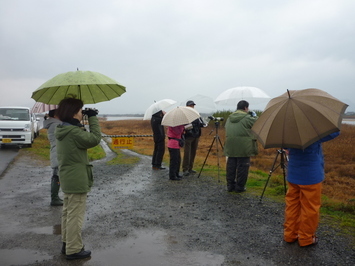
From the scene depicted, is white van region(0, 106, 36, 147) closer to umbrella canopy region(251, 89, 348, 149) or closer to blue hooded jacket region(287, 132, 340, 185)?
umbrella canopy region(251, 89, 348, 149)

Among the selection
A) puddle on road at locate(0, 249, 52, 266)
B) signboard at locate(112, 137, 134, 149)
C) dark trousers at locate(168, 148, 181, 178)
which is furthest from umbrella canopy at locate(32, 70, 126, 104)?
signboard at locate(112, 137, 134, 149)

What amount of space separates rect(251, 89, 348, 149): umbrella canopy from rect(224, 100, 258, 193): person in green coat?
105 inches

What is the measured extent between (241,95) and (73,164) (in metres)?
5.61

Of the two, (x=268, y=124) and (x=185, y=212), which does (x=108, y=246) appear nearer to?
(x=185, y=212)

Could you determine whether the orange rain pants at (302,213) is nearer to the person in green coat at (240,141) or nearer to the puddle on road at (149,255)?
the puddle on road at (149,255)

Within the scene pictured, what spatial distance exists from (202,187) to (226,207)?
1794 millimetres

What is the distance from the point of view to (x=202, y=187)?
826 centimetres

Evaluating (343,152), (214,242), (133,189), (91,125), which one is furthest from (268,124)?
(343,152)

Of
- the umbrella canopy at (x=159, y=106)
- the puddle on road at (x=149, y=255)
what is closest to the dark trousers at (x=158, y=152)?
the umbrella canopy at (x=159, y=106)

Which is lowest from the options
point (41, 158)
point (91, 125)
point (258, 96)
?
point (41, 158)

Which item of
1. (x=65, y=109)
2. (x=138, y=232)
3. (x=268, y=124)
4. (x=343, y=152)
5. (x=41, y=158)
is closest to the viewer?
(x=65, y=109)

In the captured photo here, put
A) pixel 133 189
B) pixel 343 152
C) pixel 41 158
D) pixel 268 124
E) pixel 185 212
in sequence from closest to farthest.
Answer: pixel 268 124
pixel 185 212
pixel 133 189
pixel 41 158
pixel 343 152

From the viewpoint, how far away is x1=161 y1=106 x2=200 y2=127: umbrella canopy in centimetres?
815

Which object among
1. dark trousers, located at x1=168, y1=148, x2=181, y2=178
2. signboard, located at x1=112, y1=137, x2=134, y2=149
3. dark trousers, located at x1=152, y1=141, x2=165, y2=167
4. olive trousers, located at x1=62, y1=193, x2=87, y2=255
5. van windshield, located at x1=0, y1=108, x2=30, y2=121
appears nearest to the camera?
olive trousers, located at x1=62, y1=193, x2=87, y2=255
